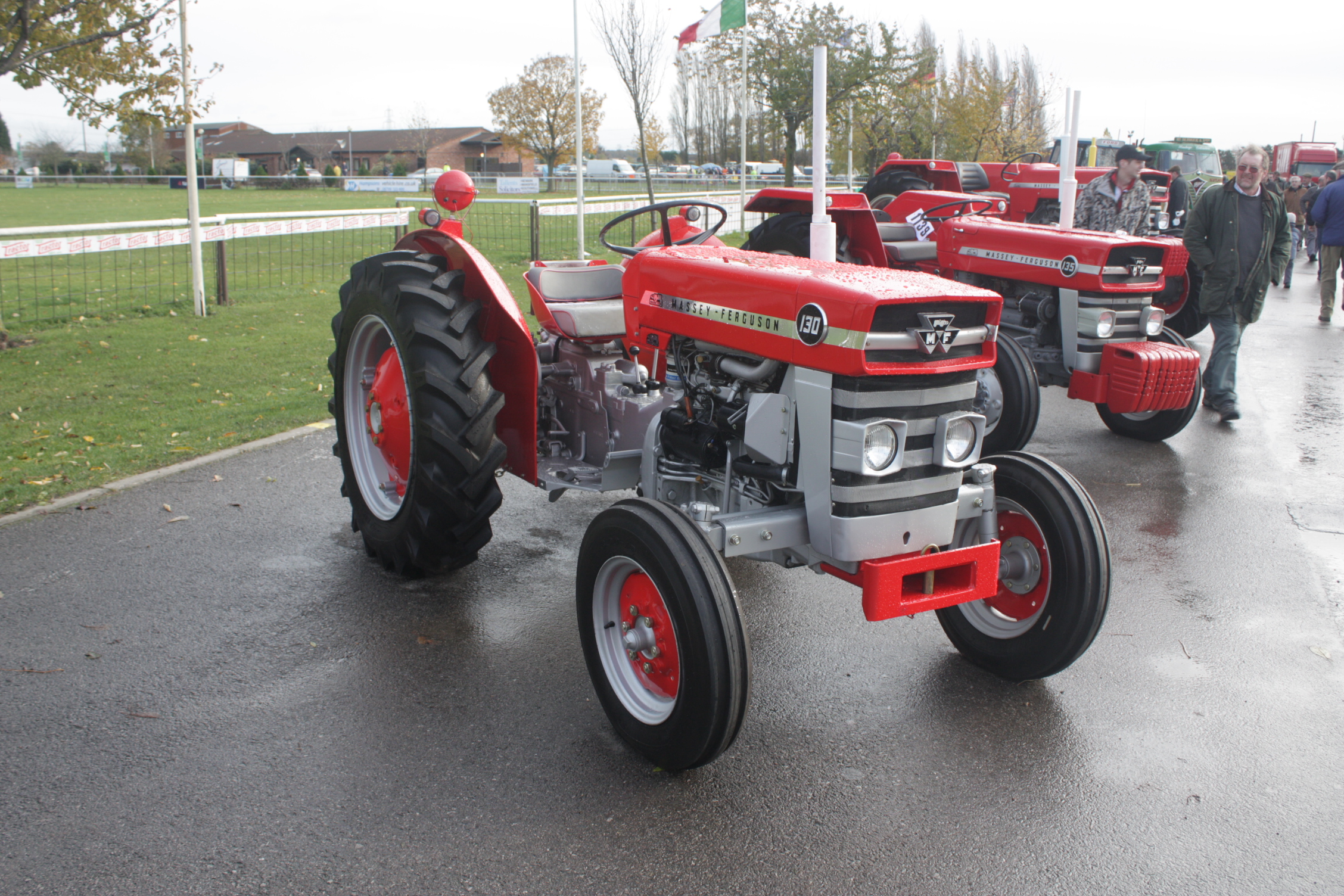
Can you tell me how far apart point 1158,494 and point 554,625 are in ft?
12.4

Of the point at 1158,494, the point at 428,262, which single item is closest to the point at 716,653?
the point at 428,262

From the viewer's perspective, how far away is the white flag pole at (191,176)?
898 cm

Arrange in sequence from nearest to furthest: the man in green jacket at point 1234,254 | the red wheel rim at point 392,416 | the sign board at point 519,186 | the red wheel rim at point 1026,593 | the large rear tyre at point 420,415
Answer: the red wheel rim at point 1026,593 → the large rear tyre at point 420,415 → the red wheel rim at point 392,416 → the man in green jacket at point 1234,254 → the sign board at point 519,186

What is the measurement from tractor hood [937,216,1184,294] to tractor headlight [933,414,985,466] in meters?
3.80

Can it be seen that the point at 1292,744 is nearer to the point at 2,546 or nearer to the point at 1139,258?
the point at 1139,258

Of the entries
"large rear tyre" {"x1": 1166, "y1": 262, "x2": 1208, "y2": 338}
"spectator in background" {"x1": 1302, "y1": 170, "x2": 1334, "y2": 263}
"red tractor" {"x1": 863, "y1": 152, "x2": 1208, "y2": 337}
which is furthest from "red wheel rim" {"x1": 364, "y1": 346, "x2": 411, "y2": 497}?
"spectator in background" {"x1": 1302, "y1": 170, "x2": 1334, "y2": 263}

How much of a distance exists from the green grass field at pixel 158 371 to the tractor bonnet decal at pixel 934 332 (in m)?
4.49

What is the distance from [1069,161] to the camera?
5902mm

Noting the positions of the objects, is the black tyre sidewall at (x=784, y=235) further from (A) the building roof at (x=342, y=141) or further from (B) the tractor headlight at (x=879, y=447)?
(A) the building roof at (x=342, y=141)

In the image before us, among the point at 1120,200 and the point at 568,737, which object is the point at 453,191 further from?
the point at 1120,200

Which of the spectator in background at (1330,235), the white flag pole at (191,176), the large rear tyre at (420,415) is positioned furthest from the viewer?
the spectator in background at (1330,235)

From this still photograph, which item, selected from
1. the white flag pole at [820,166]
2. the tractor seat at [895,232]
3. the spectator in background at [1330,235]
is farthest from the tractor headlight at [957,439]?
the spectator in background at [1330,235]

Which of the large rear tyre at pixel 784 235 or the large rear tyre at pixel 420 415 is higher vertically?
the large rear tyre at pixel 784 235

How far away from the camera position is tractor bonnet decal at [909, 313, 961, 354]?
9.09ft
